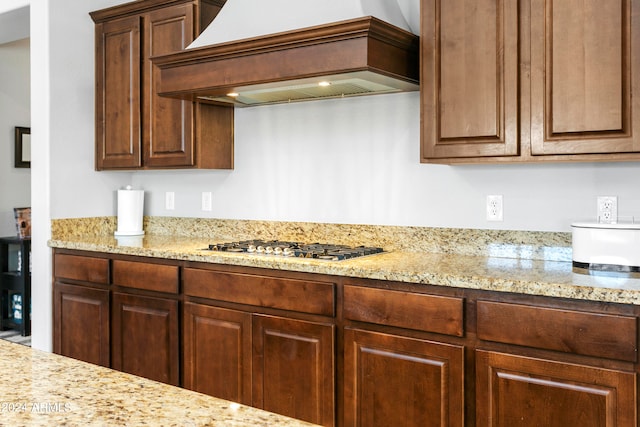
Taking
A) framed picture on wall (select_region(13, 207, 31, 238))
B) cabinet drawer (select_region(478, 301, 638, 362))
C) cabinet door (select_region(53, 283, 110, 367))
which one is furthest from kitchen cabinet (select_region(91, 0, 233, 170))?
cabinet drawer (select_region(478, 301, 638, 362))

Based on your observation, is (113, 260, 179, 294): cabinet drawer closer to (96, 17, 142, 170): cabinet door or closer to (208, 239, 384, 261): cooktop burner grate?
(208, 239, 384, 261): cooktop burner grate

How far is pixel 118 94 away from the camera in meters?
→ 3.68

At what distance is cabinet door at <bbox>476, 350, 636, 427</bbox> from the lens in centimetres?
181

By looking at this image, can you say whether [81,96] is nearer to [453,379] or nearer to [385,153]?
[385,153]

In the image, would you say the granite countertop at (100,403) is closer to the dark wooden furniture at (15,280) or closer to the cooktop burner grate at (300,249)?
the cooktop burner grate at (300,249)

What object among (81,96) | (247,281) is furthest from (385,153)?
(81,96)

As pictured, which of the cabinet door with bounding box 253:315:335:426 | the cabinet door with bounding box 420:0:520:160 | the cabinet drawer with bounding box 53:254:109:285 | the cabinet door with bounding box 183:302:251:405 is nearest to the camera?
the cabinet door with bounding box 420:0:520:160

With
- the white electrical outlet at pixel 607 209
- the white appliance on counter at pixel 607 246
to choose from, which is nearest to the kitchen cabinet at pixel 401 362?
the white appliance on counter at pixel 607 246

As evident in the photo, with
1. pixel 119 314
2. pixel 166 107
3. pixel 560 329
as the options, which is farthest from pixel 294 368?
pixel 166 107

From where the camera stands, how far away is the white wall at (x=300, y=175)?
2.56 metres

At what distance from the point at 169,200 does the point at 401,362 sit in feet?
7.29

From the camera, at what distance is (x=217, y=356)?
107 inches

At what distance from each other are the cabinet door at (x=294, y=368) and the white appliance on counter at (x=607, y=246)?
0.97 meters

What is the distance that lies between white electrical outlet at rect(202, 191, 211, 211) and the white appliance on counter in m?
2.19
